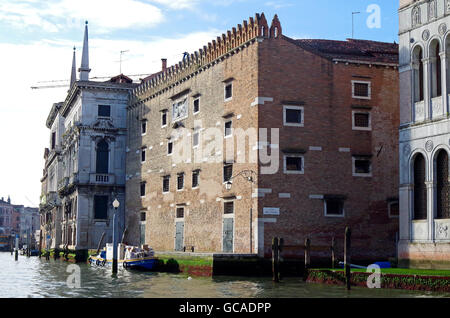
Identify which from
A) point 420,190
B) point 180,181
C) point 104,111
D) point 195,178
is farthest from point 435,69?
point 104,111

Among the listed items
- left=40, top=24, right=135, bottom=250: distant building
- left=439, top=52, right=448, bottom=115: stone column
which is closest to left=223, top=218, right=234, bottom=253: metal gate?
left=439, top=52, right=448, bottom=115: stone column

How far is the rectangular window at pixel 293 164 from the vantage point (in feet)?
113

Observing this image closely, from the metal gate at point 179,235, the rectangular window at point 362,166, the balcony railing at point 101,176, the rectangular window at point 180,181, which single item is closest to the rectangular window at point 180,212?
the metal gate at point 179,235

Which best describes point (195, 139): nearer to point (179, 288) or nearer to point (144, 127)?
point (144, 127)

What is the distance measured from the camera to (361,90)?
3631cm

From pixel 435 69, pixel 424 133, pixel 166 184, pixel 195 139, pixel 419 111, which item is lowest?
pixel 166 184

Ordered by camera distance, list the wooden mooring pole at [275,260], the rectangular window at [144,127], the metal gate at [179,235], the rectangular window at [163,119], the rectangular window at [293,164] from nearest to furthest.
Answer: the wooden mooring pole at [275,260] < the rectangular window at [293,164] < the metal gate at [179,235] < the rectangular window at [163,119] < the rectangular window at [144,127]

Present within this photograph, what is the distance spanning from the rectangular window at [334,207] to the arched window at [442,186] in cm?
798

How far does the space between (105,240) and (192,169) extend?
56.8 feet

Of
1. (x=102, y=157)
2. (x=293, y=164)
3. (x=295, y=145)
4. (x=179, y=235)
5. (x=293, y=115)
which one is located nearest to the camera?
(x=293, y=164)

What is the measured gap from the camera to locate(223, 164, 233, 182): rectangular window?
120ft

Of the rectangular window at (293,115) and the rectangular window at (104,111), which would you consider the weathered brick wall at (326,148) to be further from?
the rectangular window at (104,111)

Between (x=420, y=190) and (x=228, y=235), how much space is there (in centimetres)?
1108

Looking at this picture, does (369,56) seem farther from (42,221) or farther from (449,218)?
(42,221)
